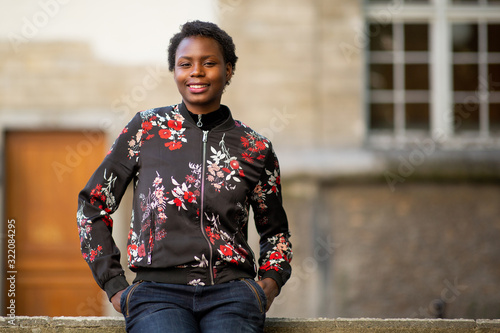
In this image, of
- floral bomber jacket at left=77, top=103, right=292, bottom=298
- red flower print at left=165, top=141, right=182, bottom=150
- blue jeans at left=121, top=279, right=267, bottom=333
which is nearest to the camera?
blue jeans at left=121, top=279, right=267, bottom=333

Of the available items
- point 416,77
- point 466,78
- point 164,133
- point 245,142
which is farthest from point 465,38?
point 164,133

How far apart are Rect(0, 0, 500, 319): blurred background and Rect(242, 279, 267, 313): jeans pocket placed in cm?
385

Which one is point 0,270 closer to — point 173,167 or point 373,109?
point 373,109

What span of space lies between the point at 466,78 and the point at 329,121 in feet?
4.92

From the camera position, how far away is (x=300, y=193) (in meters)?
6.12

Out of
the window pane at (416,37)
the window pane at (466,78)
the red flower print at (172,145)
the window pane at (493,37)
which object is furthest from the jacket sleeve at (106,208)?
the window pane at (493,37)

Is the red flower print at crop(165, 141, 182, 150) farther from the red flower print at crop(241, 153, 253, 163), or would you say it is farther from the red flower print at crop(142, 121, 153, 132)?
the red flower print at crop(241, 153, 253, 163)

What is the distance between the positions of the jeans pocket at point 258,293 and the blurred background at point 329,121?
385 centimetres

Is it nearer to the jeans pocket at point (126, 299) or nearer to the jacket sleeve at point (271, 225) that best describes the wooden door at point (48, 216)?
the jacket sleeve at point (271, 225)

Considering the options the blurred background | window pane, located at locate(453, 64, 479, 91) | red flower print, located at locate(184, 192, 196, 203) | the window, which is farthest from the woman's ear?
window pane, located at locate(453, 64, 479, 91)

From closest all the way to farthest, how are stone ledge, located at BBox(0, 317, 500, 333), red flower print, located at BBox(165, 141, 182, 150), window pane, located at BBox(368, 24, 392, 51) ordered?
red flower print, located at BBox(165, 141, 182, 150), stone ledge, located at BBox(0, 317, 500, 333), window pane, located at BBox(368, 24, 392, 51)

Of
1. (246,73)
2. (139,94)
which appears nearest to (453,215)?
(246,73)

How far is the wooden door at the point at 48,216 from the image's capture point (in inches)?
254

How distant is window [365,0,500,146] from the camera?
639 cm
